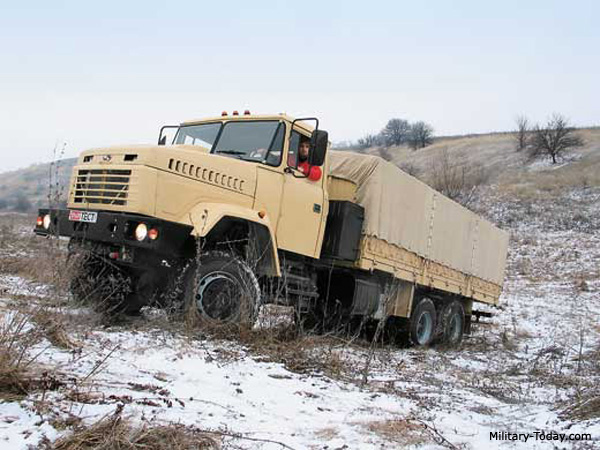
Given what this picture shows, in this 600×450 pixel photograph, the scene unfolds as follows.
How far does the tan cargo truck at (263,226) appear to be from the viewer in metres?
5.73

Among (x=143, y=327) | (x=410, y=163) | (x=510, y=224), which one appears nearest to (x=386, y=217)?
(x=143, y=327)

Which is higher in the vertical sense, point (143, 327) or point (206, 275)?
point (206, 275)

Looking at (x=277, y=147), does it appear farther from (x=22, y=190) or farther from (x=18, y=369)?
(x=22, y=190)

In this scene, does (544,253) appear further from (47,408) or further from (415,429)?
(47,408)

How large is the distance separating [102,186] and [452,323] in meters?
7.75

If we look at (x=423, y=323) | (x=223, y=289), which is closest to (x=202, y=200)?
(x=223, y=289)

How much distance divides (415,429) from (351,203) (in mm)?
4780

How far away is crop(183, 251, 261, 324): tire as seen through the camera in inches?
225

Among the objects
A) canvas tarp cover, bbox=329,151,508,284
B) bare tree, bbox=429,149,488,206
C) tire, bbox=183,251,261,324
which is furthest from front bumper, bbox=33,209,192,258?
bare tree, bbox=429,149,488,206

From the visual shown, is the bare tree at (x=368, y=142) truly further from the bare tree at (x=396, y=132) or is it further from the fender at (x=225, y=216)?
the fender at (x=225, y=216)

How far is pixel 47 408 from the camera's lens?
2650 mm

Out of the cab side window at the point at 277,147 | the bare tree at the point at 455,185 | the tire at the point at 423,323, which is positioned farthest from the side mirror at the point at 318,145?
the bare tree at the point at 455,185

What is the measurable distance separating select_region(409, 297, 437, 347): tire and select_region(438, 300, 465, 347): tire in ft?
1.09

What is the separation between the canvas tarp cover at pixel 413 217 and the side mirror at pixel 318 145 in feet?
4.54
